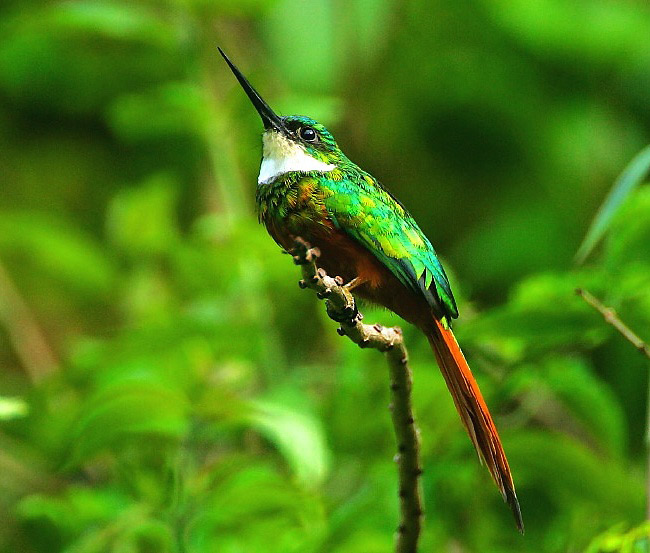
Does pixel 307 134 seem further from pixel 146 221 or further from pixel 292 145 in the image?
pixel 146 221

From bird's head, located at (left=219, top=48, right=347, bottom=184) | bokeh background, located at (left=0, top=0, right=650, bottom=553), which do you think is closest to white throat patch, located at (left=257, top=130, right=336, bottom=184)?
bird's head, located at (left=219, top=48, right=347, bottom=184)

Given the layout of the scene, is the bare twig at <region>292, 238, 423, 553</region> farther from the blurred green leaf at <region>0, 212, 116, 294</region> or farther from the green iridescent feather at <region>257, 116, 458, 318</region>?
the blurred green leaf at <region>0, 212, 116, 294</region>

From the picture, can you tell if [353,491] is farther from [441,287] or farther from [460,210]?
[460,210]

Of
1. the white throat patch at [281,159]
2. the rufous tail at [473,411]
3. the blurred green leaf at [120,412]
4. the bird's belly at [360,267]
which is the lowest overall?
the blurred green leaf at [120,412]

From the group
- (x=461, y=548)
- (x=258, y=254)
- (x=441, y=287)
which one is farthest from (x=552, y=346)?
(x=258, y=254)

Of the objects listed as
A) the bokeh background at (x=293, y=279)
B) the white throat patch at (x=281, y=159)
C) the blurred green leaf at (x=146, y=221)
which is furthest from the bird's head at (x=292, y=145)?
the blurred green leaf at (x=146, y=221)

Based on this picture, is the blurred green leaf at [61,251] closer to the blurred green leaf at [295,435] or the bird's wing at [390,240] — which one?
the blurred green leaf at [295,435]

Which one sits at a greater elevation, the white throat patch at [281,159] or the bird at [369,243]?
the white throat patch at [281,159]
